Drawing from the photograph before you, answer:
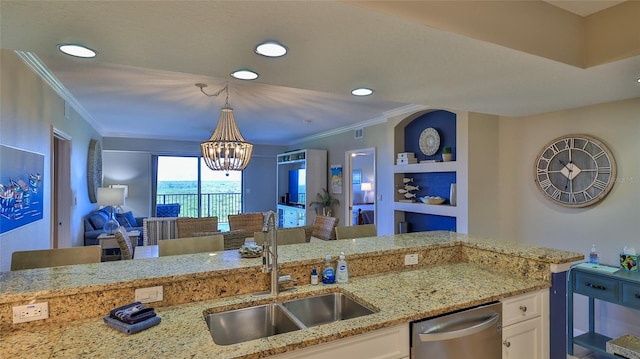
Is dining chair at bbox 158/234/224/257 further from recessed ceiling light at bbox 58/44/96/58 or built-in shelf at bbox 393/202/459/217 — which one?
built-in shelf at bbox 393/202/459/217

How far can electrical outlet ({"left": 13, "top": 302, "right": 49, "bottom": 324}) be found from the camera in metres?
1.34

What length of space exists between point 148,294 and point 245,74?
143 centimetres

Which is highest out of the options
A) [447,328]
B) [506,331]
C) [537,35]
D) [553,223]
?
[537,35]

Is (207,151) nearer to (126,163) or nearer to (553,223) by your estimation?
(553,223)

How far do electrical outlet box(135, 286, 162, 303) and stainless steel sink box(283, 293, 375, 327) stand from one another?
62 cm

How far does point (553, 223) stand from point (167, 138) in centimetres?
792

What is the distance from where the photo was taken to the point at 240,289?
5.77 feet

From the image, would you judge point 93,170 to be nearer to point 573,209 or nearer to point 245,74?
point 245,74

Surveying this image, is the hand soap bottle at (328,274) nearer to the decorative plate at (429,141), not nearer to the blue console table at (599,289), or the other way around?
the blue console table at (599,289)

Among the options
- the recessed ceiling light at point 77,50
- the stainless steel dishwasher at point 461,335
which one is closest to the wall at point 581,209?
the stainless steel dishwasher at point 461,335

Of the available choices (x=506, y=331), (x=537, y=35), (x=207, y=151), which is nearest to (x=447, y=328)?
(x=506, y=331)

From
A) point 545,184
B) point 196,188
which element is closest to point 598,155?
point 545,184

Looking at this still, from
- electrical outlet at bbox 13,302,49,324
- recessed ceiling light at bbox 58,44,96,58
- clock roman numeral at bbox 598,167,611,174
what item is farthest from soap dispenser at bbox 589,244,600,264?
recessed ceiling light at bbox 58,44,96,58

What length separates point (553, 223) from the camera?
3488 mm
